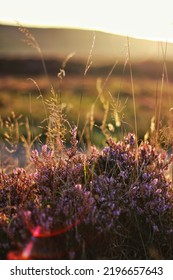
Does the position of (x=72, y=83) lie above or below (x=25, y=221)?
below

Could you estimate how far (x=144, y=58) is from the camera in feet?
84.9

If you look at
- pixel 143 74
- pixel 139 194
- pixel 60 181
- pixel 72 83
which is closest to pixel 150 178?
pixel 139 194

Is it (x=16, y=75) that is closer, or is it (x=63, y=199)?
(x=63, y=199)

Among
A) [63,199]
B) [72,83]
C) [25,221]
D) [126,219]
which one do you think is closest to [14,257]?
[25,221]

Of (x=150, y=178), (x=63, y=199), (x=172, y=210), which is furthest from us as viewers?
(x=150, y=178)

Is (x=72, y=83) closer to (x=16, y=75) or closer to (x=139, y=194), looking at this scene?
(x=16, y=75)

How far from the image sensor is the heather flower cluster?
144 inches

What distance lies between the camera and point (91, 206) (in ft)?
12.6

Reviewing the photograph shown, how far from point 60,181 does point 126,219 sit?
71 cm

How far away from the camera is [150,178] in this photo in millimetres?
4641

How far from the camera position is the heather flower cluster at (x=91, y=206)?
366cm
